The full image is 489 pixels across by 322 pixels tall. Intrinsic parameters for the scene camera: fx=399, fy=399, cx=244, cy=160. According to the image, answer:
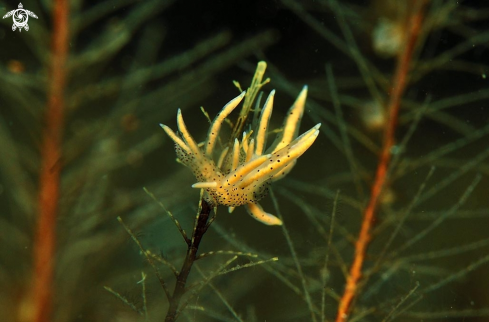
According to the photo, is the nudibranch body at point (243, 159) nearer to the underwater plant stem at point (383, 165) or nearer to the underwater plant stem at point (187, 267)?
the underwater plant stem at point (187, 267)

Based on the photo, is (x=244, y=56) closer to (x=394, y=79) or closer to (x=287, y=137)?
(x=394, y=79)

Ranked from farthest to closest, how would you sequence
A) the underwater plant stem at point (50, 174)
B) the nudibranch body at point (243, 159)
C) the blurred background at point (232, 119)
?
1. the blurred background at point (232, 119)
2. the underwater plant stem at point (50, 174)
3. the nudibranch body at point (243, 159)

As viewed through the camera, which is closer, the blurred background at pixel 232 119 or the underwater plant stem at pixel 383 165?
the underwater plant stem at pixel 383 165

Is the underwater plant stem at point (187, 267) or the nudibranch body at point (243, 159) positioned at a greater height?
the nudibranch body at point (243, 159)

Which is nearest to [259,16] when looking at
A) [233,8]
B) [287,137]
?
[233,8]

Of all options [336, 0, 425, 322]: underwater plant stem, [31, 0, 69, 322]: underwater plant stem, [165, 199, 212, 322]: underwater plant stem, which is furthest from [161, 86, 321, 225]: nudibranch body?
[31, 0, 69, 322]: underwater plant stem

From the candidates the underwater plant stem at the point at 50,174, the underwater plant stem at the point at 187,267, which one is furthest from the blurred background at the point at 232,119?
the underwater plant stem at the point at 187,267
